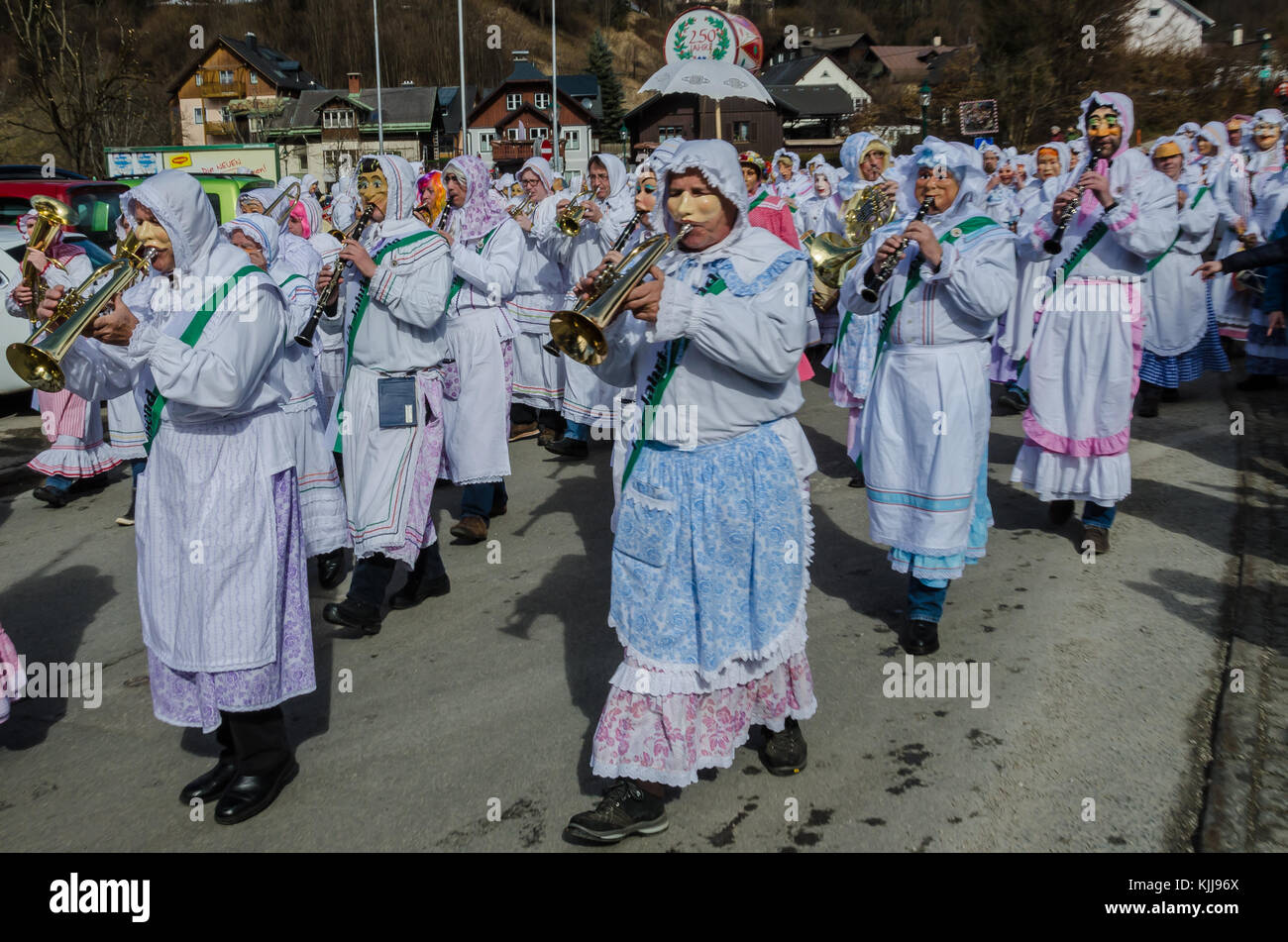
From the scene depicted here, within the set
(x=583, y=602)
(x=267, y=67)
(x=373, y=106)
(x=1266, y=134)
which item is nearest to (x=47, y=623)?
(x=583, y=602)

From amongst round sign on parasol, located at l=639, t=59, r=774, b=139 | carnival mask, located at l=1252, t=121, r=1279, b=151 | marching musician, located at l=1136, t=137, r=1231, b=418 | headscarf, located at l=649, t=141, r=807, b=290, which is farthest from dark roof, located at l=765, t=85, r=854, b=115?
headscarf, located at l=649, t=141, r=807, b=290

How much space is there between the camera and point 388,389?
5.07 metres

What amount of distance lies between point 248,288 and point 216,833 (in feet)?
5.62

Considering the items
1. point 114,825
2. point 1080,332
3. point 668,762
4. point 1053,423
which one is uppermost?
point 1080,332

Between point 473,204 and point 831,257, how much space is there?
7.34 feet

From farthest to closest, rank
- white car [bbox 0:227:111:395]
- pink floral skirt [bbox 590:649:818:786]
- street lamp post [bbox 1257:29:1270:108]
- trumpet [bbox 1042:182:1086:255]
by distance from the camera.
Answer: street lamp post [bbox 1257:29:1270:108] → white car [bbox 0:227:111:395] → trumpet [bbox 1042:182:1086:255] → pink floral skirt [bbox 590:649:818:786]

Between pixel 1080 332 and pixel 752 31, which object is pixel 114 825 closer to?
pixel 1080 332

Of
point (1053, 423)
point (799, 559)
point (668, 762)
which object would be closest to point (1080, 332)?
point (1053, 423)

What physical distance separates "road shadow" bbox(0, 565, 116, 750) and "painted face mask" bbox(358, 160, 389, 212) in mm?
2471

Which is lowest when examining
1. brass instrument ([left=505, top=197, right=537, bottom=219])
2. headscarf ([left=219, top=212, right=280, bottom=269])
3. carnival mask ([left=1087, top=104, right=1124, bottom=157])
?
headscarf ([left=219, top=212, right=280, bottom=269])

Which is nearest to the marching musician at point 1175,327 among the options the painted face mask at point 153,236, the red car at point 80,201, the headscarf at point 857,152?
the headscarf at point 857,152

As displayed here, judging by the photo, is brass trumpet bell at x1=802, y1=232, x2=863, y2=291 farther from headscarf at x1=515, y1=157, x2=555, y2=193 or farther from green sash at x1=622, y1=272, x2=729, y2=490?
green sash at x1=622, y1=272, x2=729, y2=490

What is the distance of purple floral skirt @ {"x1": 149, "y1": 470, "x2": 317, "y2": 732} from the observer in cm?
346

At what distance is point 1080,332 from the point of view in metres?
6.05
